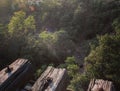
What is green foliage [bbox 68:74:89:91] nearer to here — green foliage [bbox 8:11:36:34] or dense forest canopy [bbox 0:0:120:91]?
dense forest canopy [bbox 0:0:120:91]

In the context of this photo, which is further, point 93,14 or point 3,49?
point 93,14

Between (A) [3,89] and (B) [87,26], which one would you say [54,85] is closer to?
(A) [3,89]

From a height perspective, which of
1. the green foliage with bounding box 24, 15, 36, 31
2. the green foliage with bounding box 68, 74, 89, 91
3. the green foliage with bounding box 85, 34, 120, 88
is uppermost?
the green foliage with bounding box 24, 15, 36, 31

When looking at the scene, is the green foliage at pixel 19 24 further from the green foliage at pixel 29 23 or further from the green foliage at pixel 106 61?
the green foliage at pixel 106 61

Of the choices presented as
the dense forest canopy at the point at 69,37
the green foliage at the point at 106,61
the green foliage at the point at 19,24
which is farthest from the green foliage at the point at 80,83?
the green foliage at the point at 19,24

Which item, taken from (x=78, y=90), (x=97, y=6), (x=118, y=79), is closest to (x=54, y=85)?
(x=118, y=79)

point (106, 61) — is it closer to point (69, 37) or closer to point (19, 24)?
point (19, 24)

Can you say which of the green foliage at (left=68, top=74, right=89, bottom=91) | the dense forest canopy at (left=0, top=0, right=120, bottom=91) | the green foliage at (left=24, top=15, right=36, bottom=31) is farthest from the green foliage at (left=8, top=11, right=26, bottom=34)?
the green foliage at (left=68, top=74, right=89, bottom=91)

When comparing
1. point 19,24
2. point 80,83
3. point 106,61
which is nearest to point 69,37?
point 19,24
